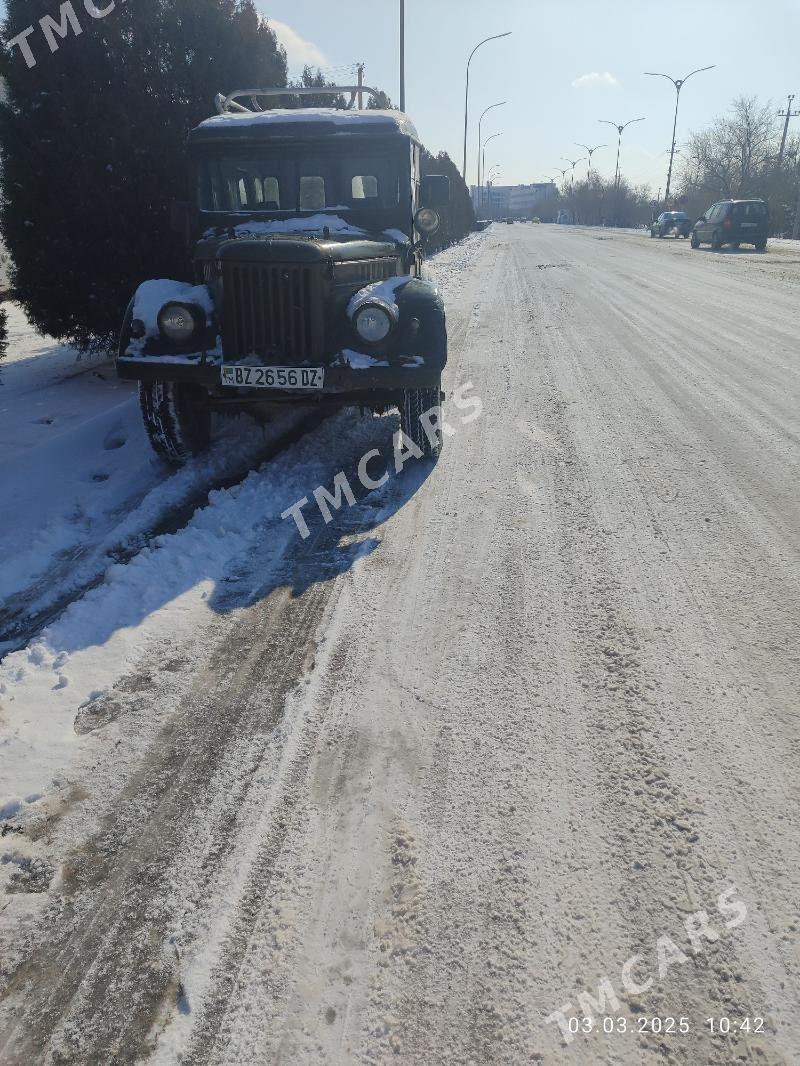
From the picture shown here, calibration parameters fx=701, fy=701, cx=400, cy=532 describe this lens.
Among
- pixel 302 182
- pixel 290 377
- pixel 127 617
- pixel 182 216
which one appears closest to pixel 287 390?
pixel 290 377

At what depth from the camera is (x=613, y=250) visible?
26.6 metres

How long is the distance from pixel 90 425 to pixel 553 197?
6332 inches

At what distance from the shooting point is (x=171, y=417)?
521 cm

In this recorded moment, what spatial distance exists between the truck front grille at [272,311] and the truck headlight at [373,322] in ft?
0.87

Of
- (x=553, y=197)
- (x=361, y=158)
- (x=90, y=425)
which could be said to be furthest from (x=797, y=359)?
(x=553, y=197)

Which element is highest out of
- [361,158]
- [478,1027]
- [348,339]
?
[361,158]

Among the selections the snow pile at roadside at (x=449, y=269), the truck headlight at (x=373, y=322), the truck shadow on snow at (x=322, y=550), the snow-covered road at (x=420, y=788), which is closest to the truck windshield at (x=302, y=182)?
the truck headlight at (x=373, y=322)

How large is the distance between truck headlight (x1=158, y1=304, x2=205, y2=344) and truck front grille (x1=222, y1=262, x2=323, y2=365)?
9.9 inches

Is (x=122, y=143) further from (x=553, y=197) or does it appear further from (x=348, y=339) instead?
(x=553, y=197)

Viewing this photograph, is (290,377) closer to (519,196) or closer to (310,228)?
(310,228)

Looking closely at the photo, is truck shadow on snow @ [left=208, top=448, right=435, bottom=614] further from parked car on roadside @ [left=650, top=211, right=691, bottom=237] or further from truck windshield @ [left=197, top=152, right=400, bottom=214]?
parked car on roadside @ [left=650, top=211, right=691, bottom=237]

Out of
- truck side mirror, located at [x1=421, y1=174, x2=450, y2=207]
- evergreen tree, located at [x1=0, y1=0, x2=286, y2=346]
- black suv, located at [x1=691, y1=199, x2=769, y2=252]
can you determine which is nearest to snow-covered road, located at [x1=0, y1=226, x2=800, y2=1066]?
truck side mirror, located at [x1=421, y1=174, x2=450, y2=207]

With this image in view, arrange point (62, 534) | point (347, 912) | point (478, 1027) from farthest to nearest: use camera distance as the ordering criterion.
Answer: point (62, 534) → point (347, 912) → point (478, 1027)

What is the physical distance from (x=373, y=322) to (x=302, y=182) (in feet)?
6.20
